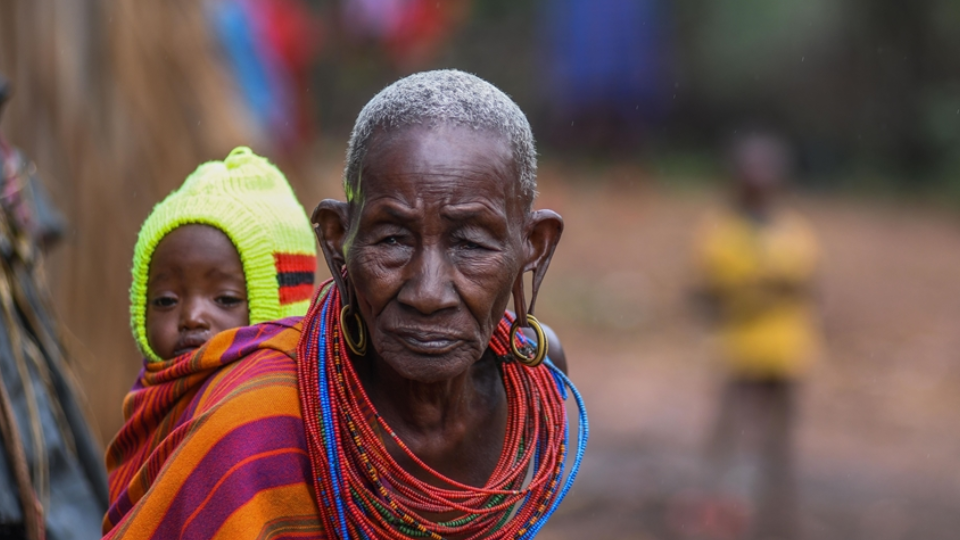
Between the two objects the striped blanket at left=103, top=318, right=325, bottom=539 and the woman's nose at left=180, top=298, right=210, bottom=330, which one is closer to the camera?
the striped blanket at left=103, top=318, right=325, bottom=539

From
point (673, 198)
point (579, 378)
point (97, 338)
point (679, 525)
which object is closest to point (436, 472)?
point (97, 338)

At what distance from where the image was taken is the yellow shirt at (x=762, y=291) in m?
6.57

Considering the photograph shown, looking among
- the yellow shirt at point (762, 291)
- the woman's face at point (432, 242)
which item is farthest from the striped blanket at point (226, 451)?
the yellow shirt at point (762, 291)

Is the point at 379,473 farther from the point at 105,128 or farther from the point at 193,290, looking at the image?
the point at 105,128

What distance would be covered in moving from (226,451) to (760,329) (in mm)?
5218

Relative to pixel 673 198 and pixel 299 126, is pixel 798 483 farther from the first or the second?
pixel 673 198

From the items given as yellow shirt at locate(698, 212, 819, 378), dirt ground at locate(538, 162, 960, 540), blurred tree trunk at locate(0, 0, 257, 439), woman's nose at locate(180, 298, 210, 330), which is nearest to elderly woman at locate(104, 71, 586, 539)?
woman's nose at locate(180, 298, 210, 330)

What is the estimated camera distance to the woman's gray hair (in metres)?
1.98

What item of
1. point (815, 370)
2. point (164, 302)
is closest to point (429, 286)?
point (164, 302)

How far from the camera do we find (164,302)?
8.15 ft

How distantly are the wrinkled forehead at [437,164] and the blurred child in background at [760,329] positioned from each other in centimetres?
487

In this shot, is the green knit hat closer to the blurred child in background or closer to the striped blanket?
the striped blanket

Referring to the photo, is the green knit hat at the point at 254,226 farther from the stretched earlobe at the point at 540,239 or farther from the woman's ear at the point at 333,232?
the stretched earlobe at the point at 540,239

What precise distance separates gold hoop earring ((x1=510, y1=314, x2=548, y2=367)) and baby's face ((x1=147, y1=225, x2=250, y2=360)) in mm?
639
